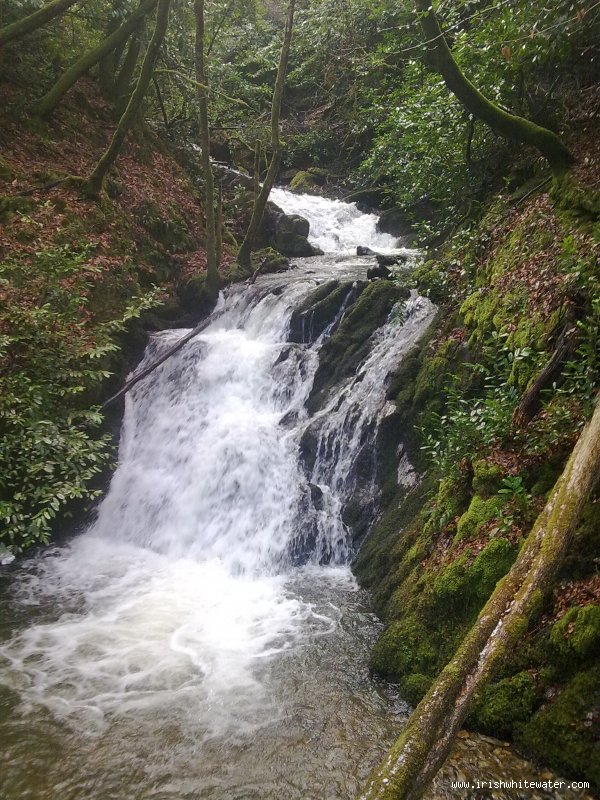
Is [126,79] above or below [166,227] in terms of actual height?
above

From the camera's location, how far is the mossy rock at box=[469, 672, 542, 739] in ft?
12.1

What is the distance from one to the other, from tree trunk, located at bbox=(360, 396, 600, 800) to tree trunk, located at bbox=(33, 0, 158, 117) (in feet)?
45.6

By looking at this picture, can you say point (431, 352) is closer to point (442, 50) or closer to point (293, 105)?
point (442, 50)

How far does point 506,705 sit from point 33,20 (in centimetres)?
1484

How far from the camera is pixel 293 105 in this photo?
27.7m

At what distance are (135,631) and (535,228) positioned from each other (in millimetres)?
7150

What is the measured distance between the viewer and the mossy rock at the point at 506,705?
3.68 meters

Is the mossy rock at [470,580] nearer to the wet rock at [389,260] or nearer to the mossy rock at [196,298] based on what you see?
the wet rock at [389,260]

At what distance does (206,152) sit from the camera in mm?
12734

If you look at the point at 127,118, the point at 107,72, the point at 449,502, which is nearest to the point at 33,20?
the point at 127,118

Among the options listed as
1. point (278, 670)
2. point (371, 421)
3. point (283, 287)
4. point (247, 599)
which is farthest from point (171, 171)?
point (278, 670)

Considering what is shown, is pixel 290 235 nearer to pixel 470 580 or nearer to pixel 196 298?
pixel 196 298

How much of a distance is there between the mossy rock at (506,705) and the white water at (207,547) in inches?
71.3

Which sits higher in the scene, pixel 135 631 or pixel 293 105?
pixel 293 105
